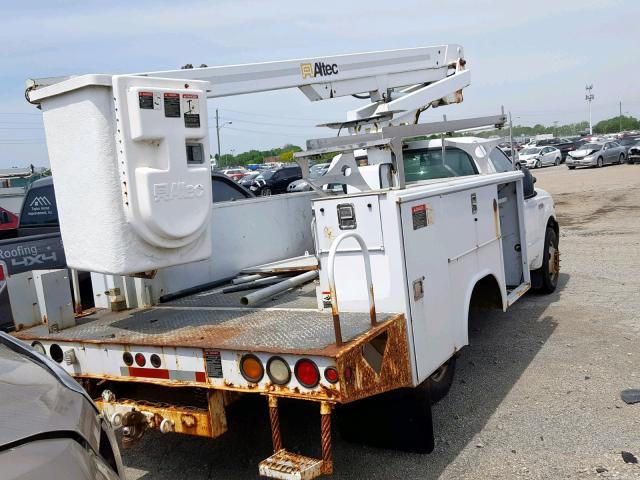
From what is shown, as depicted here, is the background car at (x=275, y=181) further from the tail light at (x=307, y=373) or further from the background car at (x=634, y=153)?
the tail light at (x=307, y=373)

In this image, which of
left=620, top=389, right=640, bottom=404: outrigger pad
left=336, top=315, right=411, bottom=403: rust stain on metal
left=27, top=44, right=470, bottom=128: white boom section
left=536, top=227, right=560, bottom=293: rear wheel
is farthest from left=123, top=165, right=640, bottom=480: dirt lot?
left=27, top=44, right=470, bottom=128: white boom section

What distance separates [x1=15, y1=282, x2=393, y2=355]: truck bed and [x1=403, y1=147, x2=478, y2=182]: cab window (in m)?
2.24

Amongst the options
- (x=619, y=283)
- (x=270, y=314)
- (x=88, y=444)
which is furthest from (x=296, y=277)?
(x=619, y=283)

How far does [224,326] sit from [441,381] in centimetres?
168

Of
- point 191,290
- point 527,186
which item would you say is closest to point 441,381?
point 191,290

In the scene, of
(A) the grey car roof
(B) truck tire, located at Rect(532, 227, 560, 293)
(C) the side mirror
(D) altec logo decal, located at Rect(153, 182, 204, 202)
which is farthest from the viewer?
(B) truck tire, located at Rect(532, 227, 560, 293)

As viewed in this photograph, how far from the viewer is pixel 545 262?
7711 millimetres

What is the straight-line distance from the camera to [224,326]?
3928 millimetres

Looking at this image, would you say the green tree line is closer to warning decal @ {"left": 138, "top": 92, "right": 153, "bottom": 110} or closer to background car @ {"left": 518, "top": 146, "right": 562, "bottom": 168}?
background car @ {"left": 518, "top": 146, "right": 562, "bottom": 168}

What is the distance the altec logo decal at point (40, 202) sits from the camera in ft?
23.6

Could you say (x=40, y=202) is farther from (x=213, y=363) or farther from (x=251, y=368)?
(x=251, y=368)

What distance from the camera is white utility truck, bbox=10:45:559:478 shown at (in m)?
3.34

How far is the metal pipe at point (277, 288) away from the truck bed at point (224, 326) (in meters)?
0.05

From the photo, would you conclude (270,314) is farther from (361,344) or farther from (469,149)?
(469,149)
